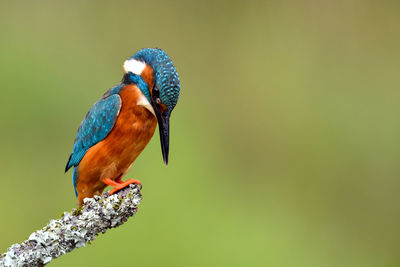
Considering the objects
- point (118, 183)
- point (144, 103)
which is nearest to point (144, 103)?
point (144, 103)

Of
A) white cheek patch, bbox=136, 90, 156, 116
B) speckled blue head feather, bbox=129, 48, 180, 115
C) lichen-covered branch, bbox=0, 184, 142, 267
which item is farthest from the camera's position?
white cheek patch, bbox=136, 90, 156, 116

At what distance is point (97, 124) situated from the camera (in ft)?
5.64

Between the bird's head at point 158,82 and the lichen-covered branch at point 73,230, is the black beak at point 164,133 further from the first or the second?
the lichen-covered branch at point 73,230

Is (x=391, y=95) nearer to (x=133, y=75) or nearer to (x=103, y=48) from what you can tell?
(x=103, y=48)

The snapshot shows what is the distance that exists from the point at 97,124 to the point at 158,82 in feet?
0.87

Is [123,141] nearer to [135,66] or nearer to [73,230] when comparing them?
[135,66]

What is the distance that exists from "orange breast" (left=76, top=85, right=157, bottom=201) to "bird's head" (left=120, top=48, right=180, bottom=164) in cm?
5

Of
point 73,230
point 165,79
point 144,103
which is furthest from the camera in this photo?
point 144,103

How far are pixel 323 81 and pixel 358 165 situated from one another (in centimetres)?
55

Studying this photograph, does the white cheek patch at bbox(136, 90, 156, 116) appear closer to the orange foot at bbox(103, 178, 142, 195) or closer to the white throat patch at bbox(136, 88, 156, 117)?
the white throat patch at bbox(136, 88, 156, 117)

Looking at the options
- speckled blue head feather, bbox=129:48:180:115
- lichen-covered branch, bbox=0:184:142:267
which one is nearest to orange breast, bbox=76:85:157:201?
speckled blue head feather, bbox=129:48:180:115

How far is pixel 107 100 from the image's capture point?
68.4 inches

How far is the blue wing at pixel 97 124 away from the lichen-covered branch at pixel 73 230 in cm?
31

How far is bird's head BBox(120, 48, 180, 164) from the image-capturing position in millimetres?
1527
